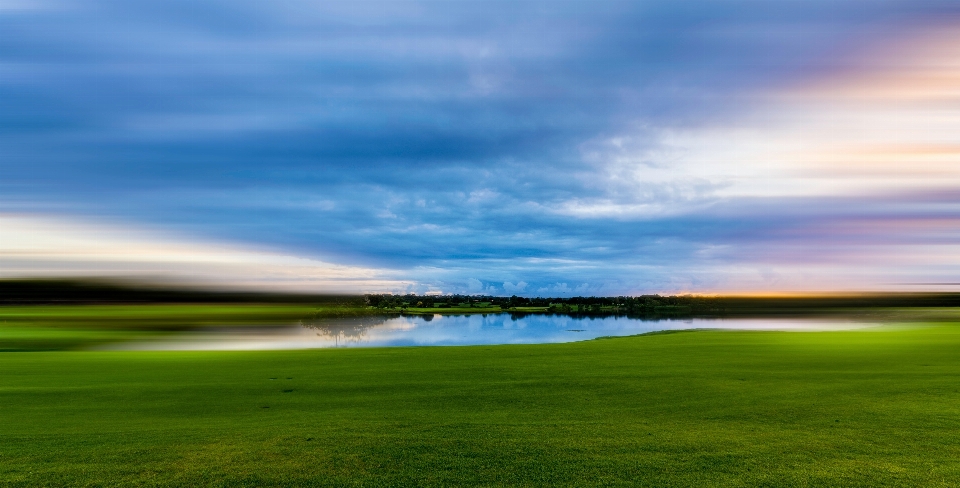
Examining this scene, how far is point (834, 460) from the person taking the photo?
6293 mm

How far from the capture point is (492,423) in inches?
313

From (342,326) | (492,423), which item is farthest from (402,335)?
(492,423)

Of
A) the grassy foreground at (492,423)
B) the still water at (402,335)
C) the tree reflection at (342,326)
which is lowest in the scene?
the tree reflection at (342,326)

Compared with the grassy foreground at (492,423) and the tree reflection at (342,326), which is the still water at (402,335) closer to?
the tree reflection at (342,326)

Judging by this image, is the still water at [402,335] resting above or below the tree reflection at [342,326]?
above

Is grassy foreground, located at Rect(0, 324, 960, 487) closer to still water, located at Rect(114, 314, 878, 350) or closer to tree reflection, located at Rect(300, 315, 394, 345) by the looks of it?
still water, located at Rect(114, 314, 878, 350)

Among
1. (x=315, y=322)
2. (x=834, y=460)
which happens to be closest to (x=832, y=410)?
(x=834, y=460)

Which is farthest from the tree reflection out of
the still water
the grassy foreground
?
the grassy foreground

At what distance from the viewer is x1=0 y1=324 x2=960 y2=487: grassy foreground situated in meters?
6.02

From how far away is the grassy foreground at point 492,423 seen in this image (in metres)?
6.02

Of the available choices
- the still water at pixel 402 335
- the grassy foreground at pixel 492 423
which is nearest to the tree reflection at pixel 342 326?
the still water at pixel 402 335

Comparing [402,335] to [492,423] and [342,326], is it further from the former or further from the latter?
[492,423]

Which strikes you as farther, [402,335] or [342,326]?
[342,326]

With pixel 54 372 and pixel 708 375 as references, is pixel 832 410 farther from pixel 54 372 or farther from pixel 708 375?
pixel 54 372
